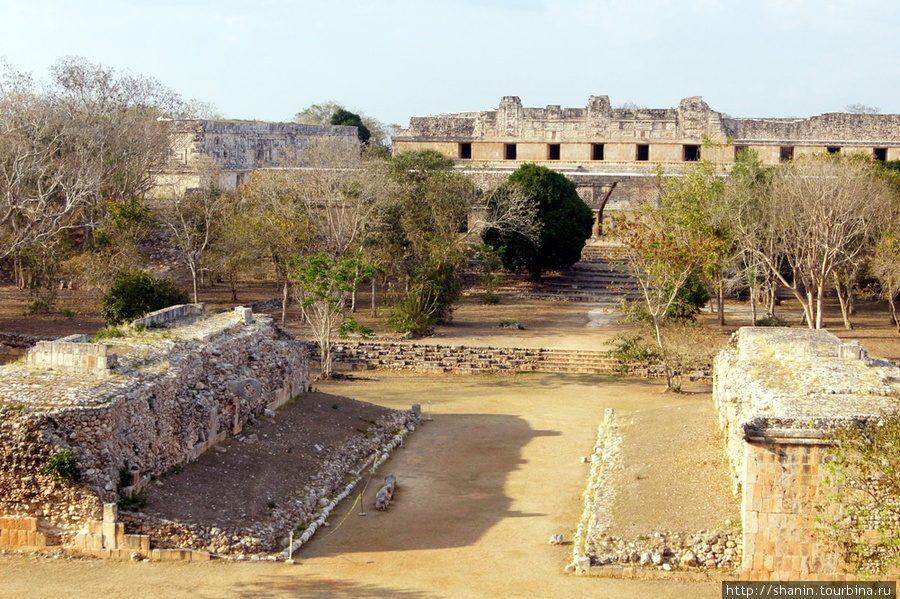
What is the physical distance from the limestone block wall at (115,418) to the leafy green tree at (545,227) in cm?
1561

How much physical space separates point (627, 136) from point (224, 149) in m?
14.4

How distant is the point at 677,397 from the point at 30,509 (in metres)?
12.1

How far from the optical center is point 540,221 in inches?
1119

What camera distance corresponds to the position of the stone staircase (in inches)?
1137

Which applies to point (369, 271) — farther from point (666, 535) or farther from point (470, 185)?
point (666, 535)

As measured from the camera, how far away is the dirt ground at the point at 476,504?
32.7 feet

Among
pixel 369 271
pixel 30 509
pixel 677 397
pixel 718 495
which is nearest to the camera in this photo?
pixel 30 509

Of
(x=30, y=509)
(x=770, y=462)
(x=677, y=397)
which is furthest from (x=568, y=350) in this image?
(x=30, y=509)

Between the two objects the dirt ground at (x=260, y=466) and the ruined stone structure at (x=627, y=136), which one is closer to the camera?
the dirt ground at (x=260, y=466)

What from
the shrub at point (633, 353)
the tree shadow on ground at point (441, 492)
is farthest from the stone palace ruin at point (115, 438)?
the shrub at point (633, 353)

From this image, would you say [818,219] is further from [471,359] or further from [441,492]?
[441,492]

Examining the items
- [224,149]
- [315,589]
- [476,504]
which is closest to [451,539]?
[476,504]

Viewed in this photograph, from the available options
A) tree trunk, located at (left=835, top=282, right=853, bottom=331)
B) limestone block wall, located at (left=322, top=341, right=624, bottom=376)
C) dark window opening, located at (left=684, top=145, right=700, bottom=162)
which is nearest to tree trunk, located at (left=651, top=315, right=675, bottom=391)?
limestone block wall, located at (left=322, top=341, right=624, bottom=376)

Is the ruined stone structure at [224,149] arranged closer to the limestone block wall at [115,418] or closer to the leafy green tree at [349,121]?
the leafy green tree at [349,121]
